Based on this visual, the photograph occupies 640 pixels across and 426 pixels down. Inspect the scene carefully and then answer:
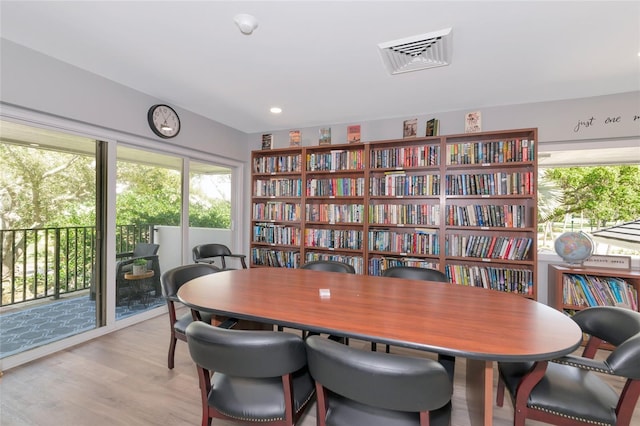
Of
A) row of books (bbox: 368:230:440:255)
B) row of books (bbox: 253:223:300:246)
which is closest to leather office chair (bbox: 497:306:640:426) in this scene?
row of books (bbox: 368:230:440:255)

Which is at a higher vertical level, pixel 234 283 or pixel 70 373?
pixel 234 283

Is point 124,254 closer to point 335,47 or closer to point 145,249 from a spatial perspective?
point 145,249

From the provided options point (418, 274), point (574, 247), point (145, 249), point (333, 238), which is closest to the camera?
point (418, 274)

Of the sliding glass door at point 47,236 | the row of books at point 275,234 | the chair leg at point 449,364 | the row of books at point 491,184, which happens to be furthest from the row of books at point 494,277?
the sliding glass door at point 47,236

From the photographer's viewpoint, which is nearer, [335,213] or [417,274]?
[417,274]

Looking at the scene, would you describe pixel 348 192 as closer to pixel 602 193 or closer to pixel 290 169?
pixel 290 169

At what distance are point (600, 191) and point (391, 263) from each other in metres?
2.47

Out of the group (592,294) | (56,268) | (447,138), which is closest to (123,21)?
(56,268)

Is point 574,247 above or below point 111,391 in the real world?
above

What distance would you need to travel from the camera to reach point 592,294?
115 inches

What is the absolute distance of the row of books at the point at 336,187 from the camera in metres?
3.84

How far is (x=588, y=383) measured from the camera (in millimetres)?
1457

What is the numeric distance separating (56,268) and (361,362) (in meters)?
3.29

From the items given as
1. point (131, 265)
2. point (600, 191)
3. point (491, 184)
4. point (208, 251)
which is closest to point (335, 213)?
point (208, 251)
